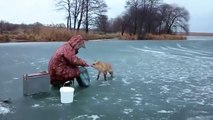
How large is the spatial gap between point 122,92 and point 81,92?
2.99 ft

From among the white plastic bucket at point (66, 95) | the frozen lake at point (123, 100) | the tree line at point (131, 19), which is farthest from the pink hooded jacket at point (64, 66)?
the tree line at point (131, 19)

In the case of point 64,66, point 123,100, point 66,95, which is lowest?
point 123,100

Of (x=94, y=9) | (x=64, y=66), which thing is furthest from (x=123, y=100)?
(x=94, y=9)

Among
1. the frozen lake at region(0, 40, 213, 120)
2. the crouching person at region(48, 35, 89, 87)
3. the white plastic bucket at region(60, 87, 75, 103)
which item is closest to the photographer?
the frozen lake at region(0, 40, 213, 120)

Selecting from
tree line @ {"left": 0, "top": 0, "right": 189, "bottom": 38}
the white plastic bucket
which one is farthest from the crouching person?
tree line @ {"left": 0, "top": 0, "right": 189, "bottom": 38}

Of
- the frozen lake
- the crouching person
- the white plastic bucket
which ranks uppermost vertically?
the crouching person

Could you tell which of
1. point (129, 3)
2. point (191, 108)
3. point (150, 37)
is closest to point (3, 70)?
point (191, 108)

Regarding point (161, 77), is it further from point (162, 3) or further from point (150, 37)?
point (162, 3)

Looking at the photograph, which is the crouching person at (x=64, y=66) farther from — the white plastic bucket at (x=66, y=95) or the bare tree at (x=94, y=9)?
the bare tree at (x=94, y=9)

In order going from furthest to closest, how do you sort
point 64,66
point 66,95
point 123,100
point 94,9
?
point 94,9
point 64,66
point 123,100
point 66,95

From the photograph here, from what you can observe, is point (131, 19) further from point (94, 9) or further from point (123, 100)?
point (123, 100)

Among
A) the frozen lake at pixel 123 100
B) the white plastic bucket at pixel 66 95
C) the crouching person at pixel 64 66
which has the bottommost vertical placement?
the frozen lake at pixel 123 100

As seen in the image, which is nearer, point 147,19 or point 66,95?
point 66,95

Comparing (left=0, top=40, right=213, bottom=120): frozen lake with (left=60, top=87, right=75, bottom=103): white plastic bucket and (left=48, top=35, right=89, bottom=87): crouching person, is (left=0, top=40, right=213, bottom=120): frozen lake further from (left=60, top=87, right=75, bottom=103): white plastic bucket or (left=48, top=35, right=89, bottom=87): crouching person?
(left=48, top=35, right=89, bottom=87): crouching person
